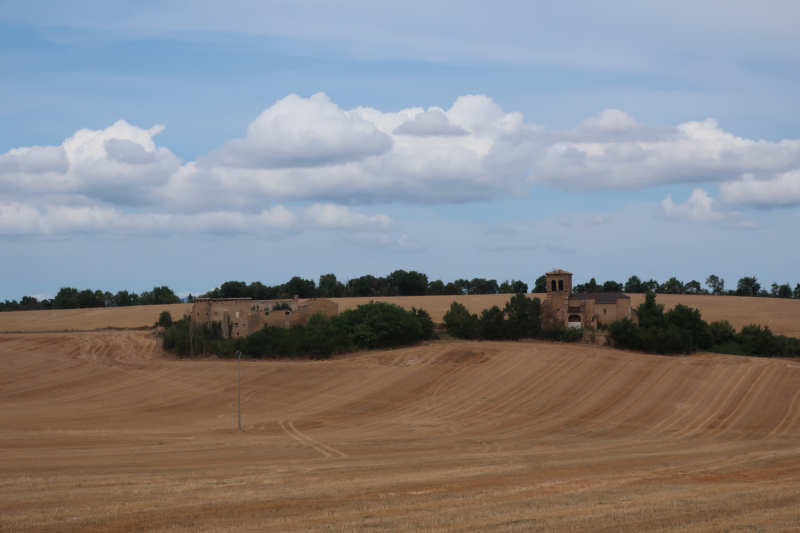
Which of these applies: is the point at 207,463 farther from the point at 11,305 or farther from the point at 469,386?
the point at 11,305

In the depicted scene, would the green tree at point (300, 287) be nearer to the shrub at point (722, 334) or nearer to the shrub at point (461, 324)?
the shrub at point (461, 324)

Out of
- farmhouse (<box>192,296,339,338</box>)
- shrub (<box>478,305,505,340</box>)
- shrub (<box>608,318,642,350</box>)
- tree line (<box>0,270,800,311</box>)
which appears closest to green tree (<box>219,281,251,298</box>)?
tree line (<box>0,270,800,311</box>)

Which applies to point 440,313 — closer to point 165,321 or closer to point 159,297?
point 165,321

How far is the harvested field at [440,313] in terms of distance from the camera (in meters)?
88.1

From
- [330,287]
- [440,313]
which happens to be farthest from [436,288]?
[440,313]

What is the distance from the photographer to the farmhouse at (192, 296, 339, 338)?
7425 centimetres

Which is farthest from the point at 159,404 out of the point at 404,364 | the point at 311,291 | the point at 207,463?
the point at 311,291

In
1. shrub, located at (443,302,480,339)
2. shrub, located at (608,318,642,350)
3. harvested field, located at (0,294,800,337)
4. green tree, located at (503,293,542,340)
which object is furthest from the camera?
harvested field, located at (0,294,800,337)

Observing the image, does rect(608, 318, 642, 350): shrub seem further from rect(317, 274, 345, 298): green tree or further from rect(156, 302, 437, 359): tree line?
rect(317, 274, 345, 298): green tree

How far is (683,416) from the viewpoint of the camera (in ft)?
157

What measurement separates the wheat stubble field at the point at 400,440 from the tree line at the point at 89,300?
54.0m

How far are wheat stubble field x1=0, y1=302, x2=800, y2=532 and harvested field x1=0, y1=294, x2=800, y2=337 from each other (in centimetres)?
2034

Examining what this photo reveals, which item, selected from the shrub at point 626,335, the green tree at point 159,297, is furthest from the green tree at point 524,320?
the green tree at point 159,297

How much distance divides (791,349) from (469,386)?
101 feet
